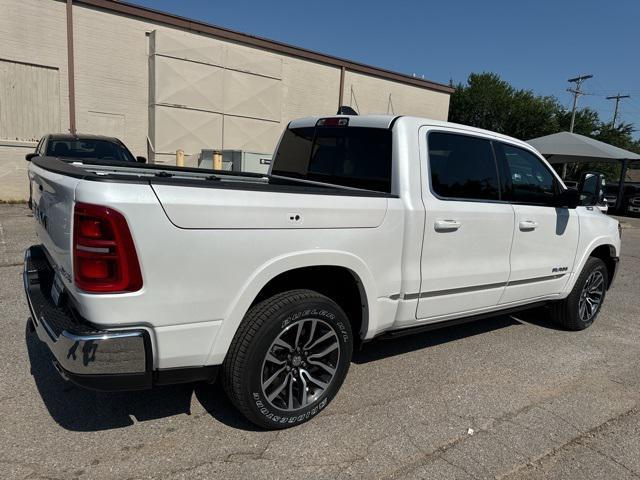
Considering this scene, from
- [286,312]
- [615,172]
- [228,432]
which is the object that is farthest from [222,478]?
[615,172]

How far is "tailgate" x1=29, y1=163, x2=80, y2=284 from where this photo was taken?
2334 millimetres

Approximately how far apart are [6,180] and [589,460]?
15.0 m

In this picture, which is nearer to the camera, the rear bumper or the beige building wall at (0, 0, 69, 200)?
the rear bumper

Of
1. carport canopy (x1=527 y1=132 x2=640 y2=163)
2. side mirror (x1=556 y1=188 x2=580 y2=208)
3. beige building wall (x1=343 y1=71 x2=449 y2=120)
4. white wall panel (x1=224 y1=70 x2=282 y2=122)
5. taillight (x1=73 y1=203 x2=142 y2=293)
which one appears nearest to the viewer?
taillight (x1=73 y1=203 x2=142 y2=293)

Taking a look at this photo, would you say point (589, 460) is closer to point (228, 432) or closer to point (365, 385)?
point (365, 385)

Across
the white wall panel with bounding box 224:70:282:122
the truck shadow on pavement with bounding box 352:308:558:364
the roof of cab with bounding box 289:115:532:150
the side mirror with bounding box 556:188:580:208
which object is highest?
the white wall panel with bounding box 224:70:282:122

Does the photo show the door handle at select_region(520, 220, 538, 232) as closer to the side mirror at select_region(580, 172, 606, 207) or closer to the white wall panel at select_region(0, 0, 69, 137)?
the side mirror at select_region(580, 172, 606, 207)

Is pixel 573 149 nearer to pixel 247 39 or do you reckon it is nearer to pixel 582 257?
pixel 247 39

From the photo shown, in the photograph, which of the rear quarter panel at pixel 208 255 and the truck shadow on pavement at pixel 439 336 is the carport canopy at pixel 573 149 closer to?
the truck shadow on pavement at pixel 439 336

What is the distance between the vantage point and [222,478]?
249 centimetres

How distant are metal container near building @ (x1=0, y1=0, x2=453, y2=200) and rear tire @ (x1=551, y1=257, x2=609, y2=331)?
1067cm

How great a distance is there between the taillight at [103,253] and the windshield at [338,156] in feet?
6.09

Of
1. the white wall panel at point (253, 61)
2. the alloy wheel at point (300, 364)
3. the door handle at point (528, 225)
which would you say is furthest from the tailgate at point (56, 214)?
the white wall panel at point (253, 61)

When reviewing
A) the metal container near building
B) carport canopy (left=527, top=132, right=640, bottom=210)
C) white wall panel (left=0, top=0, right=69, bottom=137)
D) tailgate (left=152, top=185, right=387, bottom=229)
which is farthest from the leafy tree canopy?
tailgate (left=152, top=185, right=387, bottom=229)
